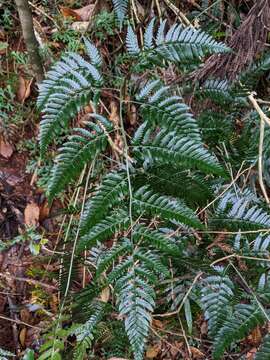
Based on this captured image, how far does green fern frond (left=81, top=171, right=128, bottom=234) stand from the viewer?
1.49 metres

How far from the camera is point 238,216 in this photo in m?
1.90

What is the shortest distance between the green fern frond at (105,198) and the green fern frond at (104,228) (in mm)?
43

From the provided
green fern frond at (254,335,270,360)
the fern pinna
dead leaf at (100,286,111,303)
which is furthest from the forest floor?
green fern frond at (254,335,270,360)

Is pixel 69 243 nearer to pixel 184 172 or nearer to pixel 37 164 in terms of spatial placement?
pixel 37 164

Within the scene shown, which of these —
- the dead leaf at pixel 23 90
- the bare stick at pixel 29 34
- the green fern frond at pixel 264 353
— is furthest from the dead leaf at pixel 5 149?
the green fern frond at pixel 264 353

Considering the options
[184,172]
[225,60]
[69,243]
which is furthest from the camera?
[225,60]

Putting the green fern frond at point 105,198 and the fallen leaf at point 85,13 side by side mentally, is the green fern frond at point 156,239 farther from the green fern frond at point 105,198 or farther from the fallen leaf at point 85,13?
the fallen leaf at point 85,13

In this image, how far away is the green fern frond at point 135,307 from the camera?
1.48m

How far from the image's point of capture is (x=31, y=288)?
8.46ft

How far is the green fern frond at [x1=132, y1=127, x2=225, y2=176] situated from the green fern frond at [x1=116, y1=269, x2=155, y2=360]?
16.4 inches

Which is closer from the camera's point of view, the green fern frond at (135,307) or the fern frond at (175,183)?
the green fern frond at (135,307)

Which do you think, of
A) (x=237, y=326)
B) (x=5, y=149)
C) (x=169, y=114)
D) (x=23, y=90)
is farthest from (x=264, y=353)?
(x=23, y=90)

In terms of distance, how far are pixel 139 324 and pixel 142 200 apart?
0.42 metres

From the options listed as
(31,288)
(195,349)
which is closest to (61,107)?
(31,288)
